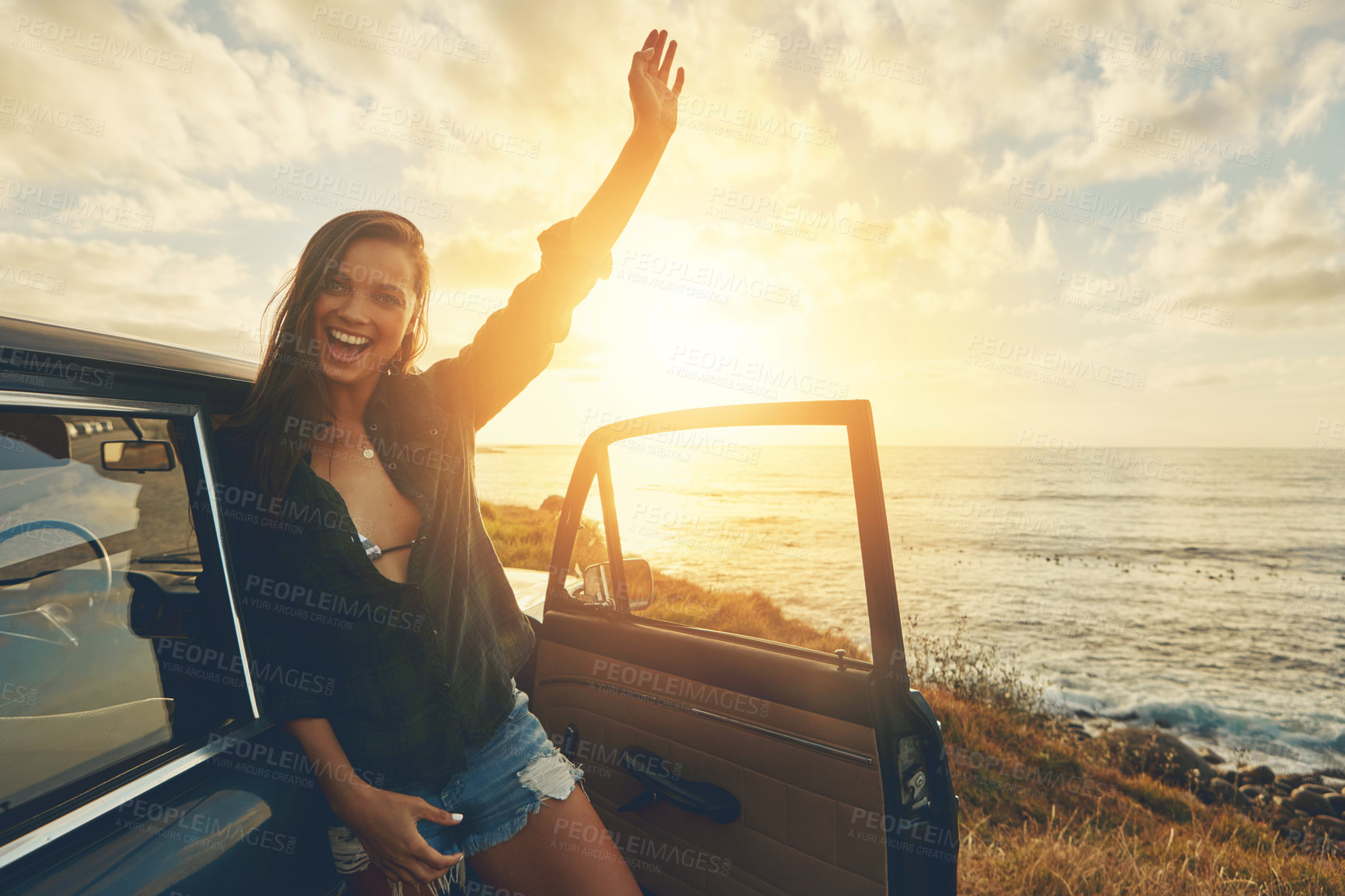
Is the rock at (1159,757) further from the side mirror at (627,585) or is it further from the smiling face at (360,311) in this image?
the smiling face at (360,311)

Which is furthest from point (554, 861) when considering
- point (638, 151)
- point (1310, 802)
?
point (1310, 802)

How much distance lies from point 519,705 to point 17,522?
3.77 ft

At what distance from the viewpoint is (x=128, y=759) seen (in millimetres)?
1149

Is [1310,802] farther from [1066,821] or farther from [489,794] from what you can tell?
[489,794]

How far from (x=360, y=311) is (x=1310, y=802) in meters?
10.6

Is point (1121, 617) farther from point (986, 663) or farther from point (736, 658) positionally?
point (736, 658)

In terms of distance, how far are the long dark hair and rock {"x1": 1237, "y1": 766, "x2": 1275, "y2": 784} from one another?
10817 mm

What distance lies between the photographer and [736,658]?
1871mm

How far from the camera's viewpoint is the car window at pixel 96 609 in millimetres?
1125

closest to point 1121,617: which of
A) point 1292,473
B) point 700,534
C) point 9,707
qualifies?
point 700,534

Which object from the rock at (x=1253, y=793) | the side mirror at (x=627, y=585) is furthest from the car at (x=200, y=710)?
the rock at (x=1253, y=793)

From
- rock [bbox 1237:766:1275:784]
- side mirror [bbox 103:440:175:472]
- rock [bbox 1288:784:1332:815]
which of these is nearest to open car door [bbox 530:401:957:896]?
side mirror [bbox 103:440:175:472]

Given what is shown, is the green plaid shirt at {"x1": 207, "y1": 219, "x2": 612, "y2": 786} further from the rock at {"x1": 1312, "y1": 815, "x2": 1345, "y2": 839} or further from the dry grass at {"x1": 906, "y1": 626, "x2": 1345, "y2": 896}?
the rock at {"x1": 1312, "y1": 815, "x2": 1345, "y2": 839}

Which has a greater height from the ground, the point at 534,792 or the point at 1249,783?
the point at 534,792
